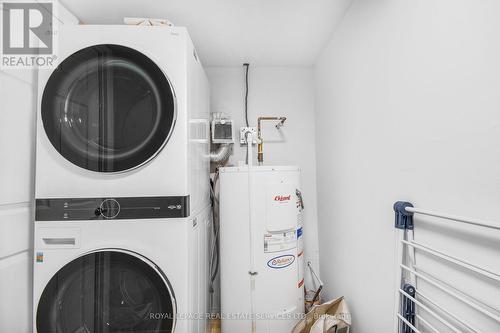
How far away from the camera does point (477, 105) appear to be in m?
0.64

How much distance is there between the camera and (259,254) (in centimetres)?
148

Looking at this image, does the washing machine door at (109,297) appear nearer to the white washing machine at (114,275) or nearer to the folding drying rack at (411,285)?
the white washing machine at (114,275)

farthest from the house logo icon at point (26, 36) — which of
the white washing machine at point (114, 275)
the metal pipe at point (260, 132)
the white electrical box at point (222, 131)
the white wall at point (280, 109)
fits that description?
the metal pipe at point (260, 132)

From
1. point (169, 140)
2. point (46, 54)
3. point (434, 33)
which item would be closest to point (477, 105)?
point (434, 33)

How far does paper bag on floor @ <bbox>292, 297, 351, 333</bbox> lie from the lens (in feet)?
4.11

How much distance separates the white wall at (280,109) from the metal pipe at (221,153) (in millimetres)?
110

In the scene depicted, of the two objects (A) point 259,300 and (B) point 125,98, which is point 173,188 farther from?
(A) point 259,300

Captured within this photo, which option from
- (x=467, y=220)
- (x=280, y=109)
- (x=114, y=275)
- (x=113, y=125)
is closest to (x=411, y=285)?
(x=467, y=220)

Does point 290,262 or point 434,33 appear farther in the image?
point 290,262

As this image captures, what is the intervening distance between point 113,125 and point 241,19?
3.37 feet

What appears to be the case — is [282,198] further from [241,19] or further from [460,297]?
[241,19]

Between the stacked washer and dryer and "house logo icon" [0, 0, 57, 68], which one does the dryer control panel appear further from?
"house logo icon" [0, 0, 57, 68]

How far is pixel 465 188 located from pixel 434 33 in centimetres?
54

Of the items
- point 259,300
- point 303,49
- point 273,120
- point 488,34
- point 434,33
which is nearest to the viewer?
point 488,34
